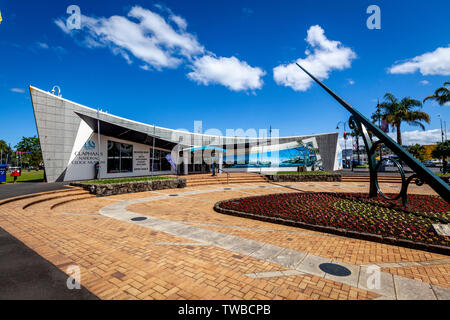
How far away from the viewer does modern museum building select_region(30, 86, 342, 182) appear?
16.0 metres

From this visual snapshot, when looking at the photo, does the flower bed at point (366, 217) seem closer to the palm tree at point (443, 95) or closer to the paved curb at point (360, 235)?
the paved curb at point (360, 235)

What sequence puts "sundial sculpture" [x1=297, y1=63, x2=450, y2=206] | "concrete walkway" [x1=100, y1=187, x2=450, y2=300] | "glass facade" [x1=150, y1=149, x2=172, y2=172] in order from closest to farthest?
"concrete walkway" [x1=100, y1=187, x2=450, y2=300] → "sundial sculpture" [x1=297, y1=63, x2=450, y2=206] → "glass facade" [x1=150, y1=149, x2=172, y2=172]

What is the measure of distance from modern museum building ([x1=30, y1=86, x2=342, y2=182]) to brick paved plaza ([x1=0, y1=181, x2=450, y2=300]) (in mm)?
11189

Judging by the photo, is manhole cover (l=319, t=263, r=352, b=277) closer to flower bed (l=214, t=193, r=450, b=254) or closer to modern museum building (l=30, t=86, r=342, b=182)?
flower bed (l=214, t=193, r=450, b=254)

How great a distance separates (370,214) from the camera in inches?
290

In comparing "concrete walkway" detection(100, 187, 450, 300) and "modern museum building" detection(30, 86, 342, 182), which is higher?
"modern museum building" detection(30, 86, 342, 182)

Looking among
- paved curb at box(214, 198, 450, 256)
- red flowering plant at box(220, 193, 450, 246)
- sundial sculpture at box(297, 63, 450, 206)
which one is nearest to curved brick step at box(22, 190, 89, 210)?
red flowering plant at box(220, 193, 450, 246)

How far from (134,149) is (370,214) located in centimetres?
2141

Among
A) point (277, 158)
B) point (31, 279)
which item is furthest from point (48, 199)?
point (277, 158)

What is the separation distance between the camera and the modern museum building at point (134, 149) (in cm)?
1605

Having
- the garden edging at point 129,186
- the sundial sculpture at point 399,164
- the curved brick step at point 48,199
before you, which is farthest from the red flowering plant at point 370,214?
the curved brick step at point 48,199

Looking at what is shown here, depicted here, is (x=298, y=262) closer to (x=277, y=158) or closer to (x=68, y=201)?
(x=68, y=201)

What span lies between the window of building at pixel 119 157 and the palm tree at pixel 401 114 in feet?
121
